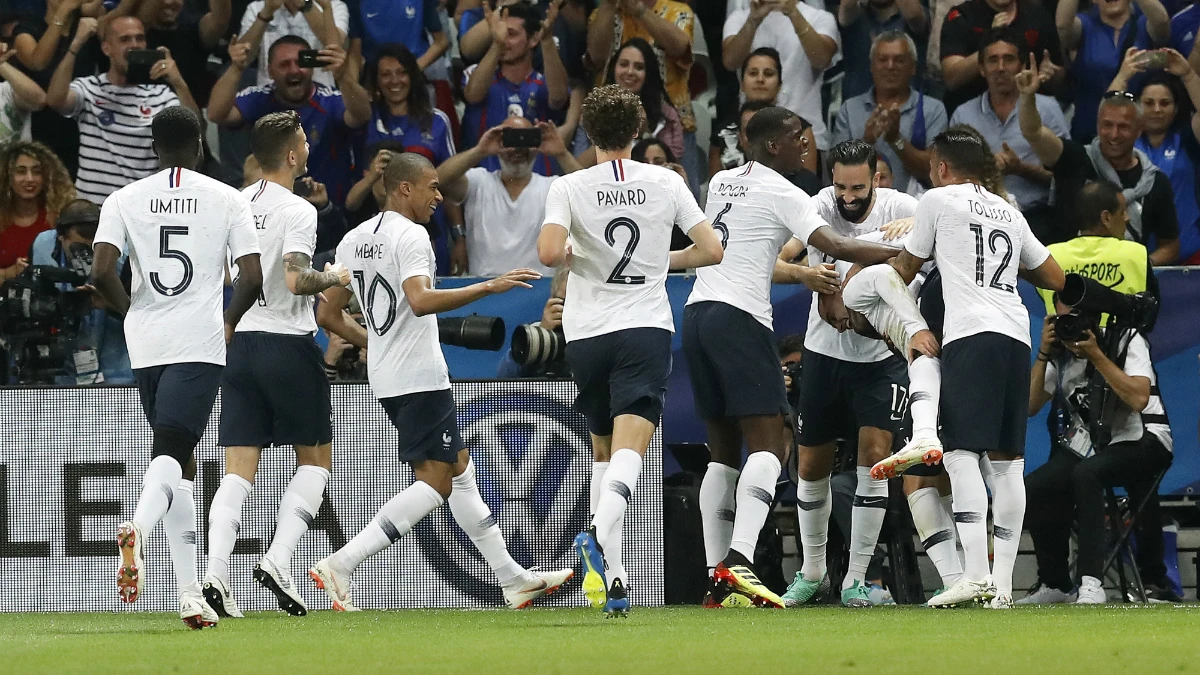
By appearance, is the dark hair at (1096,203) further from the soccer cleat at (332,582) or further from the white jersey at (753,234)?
the soccer cleat at (332,582)

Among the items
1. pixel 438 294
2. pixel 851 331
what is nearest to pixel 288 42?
pixel 438 294

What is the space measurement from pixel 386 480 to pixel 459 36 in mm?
4900

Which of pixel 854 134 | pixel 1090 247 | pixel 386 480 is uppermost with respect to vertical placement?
pixel 854 134

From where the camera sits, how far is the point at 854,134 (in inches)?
450

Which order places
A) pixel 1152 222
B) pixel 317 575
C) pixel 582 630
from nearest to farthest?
pixel 582 630 < pixel 317 575 < pixel 1152 222

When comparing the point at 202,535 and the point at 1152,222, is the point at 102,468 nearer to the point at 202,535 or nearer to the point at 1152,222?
the point at 202,535

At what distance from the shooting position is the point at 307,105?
11.6 meters

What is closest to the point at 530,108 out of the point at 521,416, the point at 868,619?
the point at 521,416

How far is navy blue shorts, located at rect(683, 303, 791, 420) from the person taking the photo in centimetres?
778

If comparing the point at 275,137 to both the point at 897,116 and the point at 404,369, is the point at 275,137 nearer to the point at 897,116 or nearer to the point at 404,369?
the point at 404,369

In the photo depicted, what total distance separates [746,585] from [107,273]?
10.7ft

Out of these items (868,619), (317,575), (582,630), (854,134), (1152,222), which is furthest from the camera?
(854,134)

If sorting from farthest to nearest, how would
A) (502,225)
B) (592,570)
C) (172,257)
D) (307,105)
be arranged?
1. (307,105)
2. (502,225)
3. (172,257)
4. (592,570)

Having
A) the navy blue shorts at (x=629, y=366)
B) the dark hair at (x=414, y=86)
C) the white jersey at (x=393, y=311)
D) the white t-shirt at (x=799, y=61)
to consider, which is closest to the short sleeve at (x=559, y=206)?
the navy blue shorts at (x=629, y=366)
